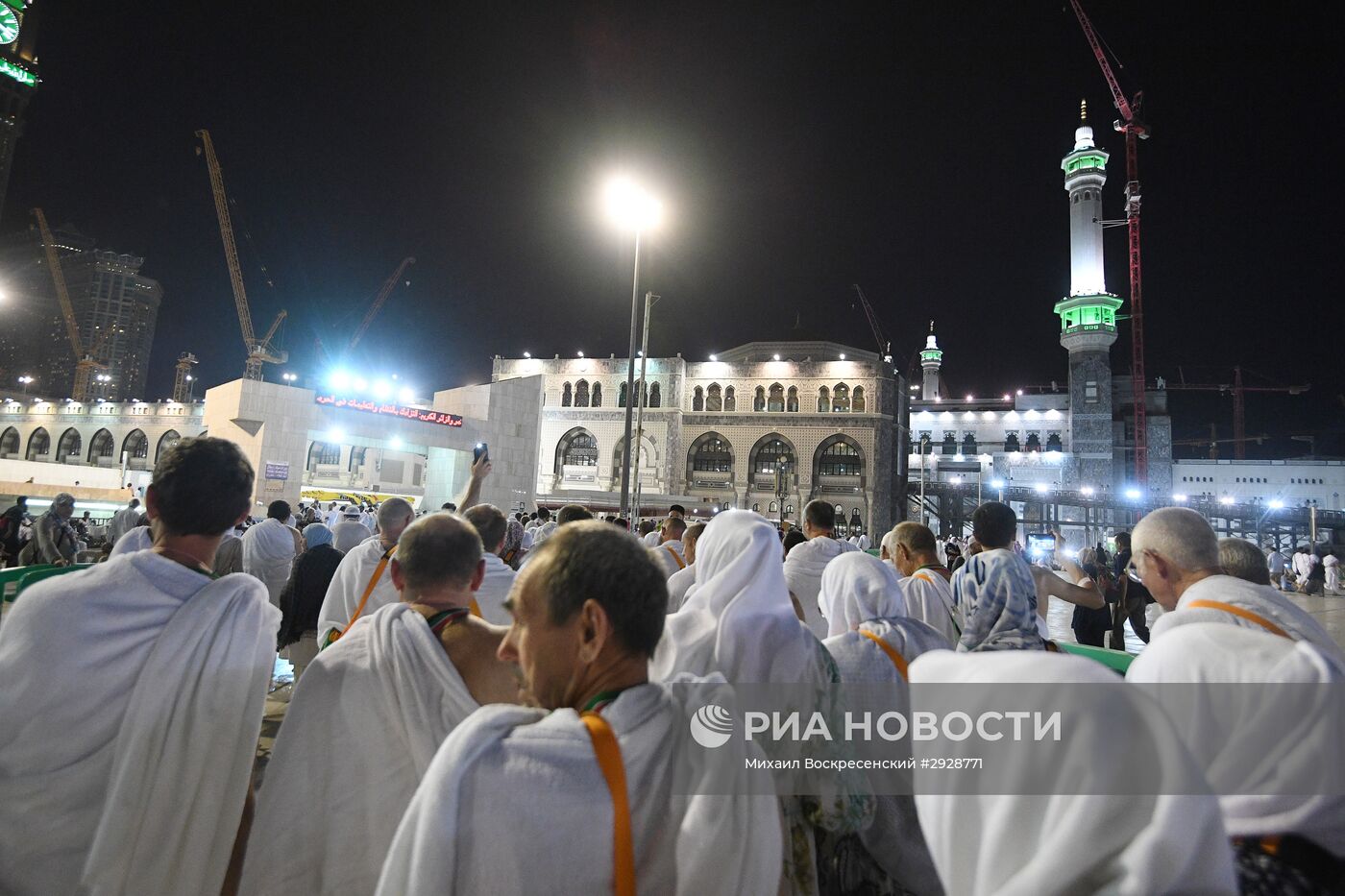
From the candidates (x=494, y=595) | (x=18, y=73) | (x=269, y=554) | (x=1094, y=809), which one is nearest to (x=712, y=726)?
(x=1094, y=809)

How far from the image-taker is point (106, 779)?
6.18 ft

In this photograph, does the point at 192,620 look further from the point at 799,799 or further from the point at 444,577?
the point at 799,799

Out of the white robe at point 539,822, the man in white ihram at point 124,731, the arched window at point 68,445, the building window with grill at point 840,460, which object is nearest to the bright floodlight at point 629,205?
the man in white ihram at point 124,731

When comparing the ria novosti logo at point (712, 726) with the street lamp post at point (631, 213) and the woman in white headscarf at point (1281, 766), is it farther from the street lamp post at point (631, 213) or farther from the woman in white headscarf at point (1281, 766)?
the street lamp post at point (631, 213)

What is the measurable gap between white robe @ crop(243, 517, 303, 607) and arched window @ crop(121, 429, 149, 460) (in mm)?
47955

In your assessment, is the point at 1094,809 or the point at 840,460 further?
the point at 840,460

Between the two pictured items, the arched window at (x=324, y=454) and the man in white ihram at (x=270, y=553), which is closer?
the man in white ihram at (x=270, y=553)

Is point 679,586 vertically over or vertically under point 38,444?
under

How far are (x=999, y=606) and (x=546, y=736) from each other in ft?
10.4

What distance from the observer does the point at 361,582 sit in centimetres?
421

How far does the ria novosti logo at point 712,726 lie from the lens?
125 cm

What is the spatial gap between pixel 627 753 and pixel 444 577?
4.26 feet

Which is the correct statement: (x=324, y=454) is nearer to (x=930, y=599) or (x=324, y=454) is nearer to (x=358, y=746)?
(x=930, y=599)

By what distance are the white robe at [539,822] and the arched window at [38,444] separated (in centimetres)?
6400
